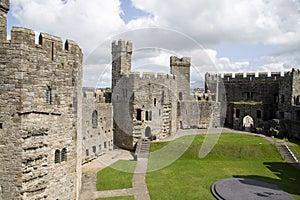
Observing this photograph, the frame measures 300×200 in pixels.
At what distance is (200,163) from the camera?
22.0 metres

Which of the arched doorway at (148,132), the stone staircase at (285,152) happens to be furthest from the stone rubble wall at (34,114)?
the stone staircase at (285,152)

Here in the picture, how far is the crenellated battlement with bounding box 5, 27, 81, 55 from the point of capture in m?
8.97

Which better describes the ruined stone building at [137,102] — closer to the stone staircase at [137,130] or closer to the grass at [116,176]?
the stone staircase at [137,130]

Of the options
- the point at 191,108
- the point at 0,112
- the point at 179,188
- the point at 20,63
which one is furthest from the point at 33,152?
the point at 191,108

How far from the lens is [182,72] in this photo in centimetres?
3666

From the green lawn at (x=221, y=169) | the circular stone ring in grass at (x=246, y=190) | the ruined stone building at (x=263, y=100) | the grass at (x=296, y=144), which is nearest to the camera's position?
the circular stone ring in grass at (x=246, y=190)

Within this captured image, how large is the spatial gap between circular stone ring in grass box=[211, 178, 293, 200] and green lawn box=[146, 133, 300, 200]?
647 millimetres

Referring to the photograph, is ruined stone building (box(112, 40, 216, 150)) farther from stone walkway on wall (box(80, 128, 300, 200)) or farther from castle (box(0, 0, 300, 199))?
stone walkway on wall (box(80, 128, 300, 200))

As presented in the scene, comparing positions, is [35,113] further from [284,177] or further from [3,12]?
[284,177]

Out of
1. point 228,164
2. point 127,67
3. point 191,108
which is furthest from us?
point 191,108

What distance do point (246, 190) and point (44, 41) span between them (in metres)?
15.2

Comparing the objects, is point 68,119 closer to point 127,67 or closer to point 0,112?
point 0,112

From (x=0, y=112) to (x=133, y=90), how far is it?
58.8ft

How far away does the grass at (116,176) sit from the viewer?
1691 cm
